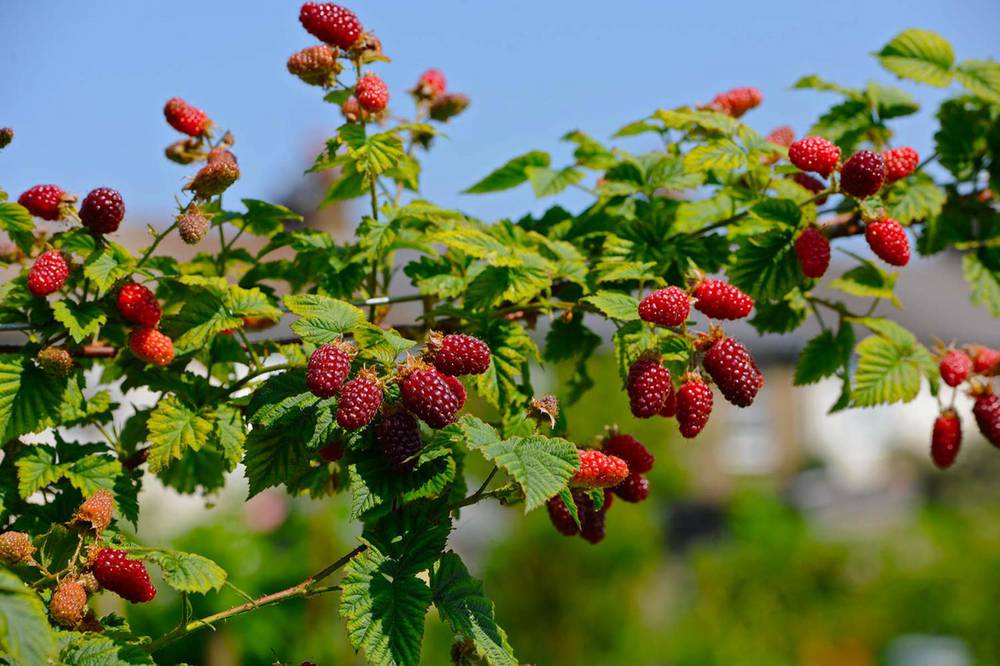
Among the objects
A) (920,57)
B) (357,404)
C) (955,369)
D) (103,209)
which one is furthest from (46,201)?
(920,57)

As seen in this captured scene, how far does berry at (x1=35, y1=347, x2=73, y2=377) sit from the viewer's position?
1.60 m

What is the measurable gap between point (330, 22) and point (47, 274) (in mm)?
593

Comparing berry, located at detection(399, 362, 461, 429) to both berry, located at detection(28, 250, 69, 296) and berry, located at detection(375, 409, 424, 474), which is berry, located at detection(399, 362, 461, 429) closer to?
berry, located at detection(375, 409, 424, 474)

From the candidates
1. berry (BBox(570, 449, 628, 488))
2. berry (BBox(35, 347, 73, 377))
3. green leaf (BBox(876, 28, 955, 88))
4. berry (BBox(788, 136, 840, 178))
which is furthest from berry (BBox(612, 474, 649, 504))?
green leaf (BBox(876, 28, 955, 88))

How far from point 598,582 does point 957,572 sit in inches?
186

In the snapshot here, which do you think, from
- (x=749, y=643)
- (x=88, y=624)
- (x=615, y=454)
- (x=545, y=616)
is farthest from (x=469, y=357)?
(x=749, y=643)

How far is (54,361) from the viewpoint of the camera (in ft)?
5.26

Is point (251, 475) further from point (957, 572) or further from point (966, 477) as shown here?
point (966, 477)

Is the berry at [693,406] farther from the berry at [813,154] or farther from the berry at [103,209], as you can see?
the berry at [103,209]

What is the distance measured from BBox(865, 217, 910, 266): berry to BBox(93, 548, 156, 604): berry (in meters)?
1.23

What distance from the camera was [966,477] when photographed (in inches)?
674

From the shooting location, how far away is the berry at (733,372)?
1495mm

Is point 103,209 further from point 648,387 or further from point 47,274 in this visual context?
point 648,387

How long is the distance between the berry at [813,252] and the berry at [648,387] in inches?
14.9
